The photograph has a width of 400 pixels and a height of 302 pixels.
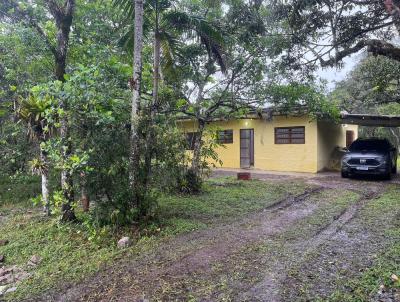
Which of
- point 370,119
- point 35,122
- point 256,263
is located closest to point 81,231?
point 35,122

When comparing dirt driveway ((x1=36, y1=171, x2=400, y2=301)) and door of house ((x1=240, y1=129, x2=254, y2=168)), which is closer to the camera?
dirt driveway ((x1=36, y1=171, x2=400, y2=301))

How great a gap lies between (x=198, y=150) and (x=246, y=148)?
25.5 ft

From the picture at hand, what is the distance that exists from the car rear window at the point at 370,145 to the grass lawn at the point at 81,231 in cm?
396

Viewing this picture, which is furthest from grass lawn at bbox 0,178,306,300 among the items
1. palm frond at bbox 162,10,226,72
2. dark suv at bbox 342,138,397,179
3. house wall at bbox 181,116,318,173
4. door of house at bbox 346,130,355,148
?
door of house at bbox 346,130,355,148

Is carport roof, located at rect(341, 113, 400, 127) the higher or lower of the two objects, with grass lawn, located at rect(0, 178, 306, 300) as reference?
higher

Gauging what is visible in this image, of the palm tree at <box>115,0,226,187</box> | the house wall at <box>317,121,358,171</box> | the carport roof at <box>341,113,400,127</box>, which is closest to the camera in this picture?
the palm tree at <box>115,0,226,187</box>

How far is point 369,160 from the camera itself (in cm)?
1130

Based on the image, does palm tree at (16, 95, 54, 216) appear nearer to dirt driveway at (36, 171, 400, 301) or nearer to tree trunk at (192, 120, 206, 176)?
dirt driveway at (36, 171, 400, 301)

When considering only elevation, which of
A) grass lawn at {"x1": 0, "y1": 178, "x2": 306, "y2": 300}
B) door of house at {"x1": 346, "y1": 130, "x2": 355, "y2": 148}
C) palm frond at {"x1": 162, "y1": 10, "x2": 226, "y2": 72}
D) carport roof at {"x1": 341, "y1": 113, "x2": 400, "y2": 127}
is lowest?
grass lawn at {"x1": 0, "y1": 178, "x2": 306, "y2": 300}

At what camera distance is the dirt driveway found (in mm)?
3518

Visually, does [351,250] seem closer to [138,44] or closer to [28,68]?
[138,44]

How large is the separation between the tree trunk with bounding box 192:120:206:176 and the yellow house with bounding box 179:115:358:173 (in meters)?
3.15

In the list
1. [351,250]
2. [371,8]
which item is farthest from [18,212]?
[371,8]

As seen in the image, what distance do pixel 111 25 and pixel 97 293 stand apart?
30.3ft
